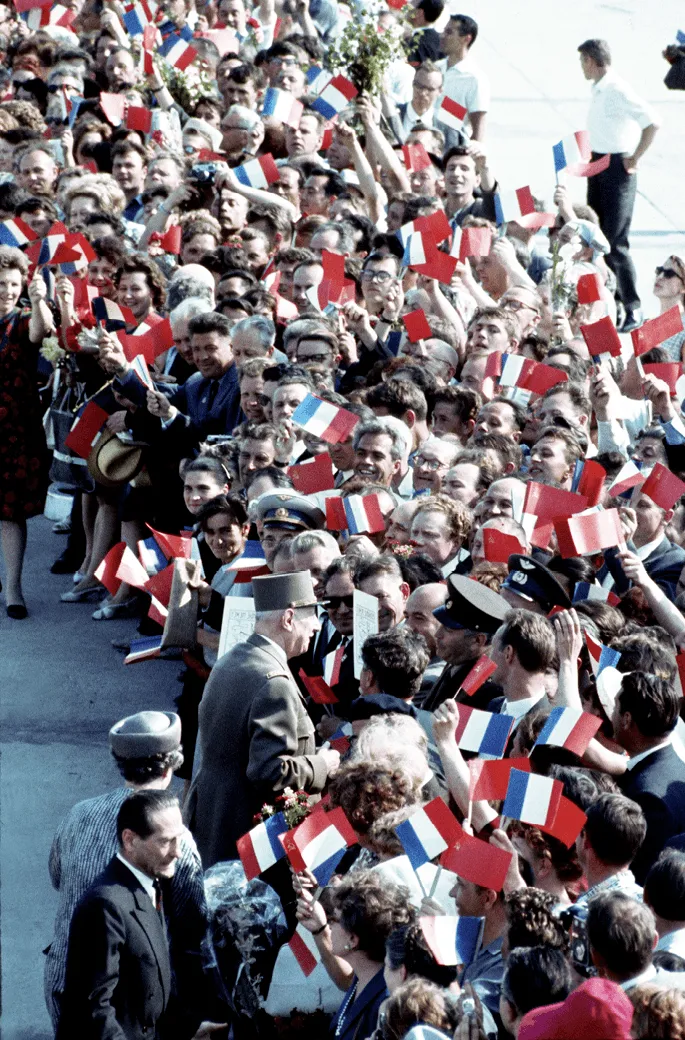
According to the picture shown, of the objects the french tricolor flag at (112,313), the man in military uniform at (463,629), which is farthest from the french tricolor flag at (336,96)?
the man in military uniform at (463,629)

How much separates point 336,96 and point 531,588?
7763 millimetres

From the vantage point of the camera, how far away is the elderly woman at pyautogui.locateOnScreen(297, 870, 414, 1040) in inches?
159

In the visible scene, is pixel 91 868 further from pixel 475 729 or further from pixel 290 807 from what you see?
pixel 475 729

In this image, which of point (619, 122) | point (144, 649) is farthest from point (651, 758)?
point (619, 122)

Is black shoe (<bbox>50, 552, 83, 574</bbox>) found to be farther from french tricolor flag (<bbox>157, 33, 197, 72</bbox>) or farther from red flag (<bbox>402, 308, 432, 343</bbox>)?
french tricolor flag (<bbox>157, 33, 197, 72</bbox>)

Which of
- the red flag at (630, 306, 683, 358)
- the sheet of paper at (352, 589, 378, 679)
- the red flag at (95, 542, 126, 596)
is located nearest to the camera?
the sheet of paper at (352, 589, 378, 679)

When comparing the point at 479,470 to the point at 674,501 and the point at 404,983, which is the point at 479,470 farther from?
the point at 404,983

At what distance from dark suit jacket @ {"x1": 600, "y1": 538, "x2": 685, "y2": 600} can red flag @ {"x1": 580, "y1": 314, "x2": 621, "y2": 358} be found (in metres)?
1.73

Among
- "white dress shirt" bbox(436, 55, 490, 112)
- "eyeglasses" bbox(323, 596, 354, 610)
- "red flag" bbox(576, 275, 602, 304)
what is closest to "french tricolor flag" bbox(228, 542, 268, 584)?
"eyeglasses" bbox(323, 596, 354, 610)

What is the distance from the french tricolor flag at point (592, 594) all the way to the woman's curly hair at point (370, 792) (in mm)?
1642

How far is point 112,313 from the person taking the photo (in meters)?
9.27

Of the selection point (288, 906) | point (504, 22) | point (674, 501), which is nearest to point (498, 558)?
point (674, 501)

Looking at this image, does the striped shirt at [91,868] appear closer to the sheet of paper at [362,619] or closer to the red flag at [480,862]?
the red flag at [480,862]

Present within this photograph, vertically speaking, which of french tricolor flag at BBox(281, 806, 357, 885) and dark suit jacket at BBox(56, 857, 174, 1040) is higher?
french tricolor flag at BBox(281, 806, 357, 885)
